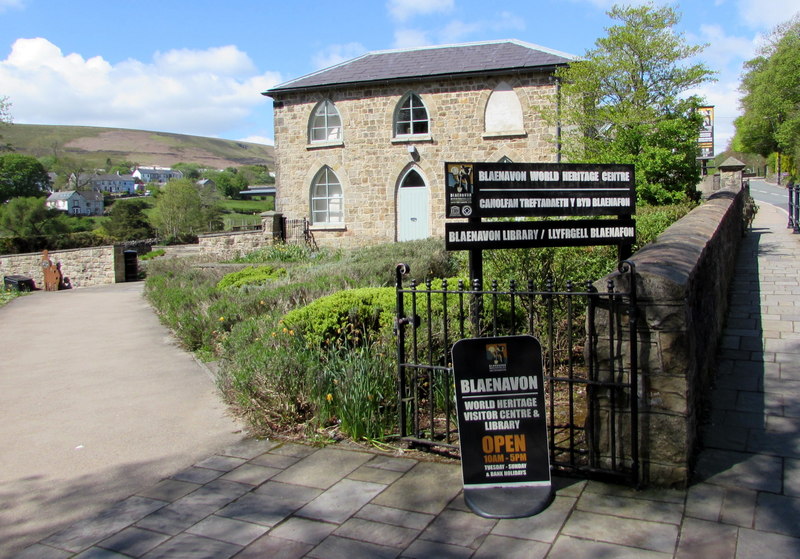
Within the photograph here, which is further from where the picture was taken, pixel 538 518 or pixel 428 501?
pixel 428 501

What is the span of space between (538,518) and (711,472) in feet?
4.08

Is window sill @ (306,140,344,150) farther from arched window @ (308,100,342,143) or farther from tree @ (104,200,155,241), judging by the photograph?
tree @ (104,200,155,241)

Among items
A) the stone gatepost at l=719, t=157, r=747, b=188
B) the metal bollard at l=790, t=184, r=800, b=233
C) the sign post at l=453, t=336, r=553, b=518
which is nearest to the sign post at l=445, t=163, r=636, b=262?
the sign post at l=453, t=336, r=553, b=518

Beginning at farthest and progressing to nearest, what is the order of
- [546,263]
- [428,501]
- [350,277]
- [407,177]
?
[407,177] → [350,277] → [546,263] → [428,501]

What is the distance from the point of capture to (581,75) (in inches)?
580

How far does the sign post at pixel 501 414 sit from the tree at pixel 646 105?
34.3ft

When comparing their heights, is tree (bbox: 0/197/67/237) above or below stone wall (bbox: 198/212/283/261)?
above

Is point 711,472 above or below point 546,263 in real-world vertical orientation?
below

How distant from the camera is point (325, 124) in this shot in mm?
23094

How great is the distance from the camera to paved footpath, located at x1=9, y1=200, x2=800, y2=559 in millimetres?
3404

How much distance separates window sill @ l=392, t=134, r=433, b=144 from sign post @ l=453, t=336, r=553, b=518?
18224mm

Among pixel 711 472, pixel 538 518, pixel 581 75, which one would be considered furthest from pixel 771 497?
pixel 581 75

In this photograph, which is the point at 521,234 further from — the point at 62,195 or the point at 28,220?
the point at 62,195

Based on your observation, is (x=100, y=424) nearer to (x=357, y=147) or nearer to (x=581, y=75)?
(x=581, y=75)
